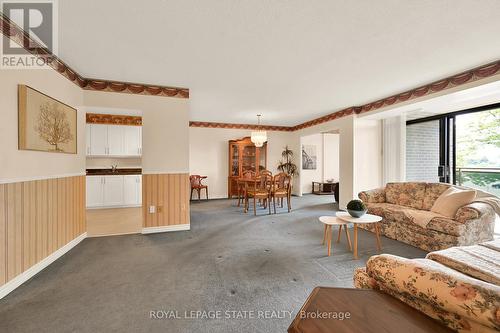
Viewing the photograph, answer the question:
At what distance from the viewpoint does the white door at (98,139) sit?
5.30 meters

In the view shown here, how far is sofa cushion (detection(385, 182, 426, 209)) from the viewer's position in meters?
3.41

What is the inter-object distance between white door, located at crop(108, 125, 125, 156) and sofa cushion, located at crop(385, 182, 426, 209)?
20.1ft

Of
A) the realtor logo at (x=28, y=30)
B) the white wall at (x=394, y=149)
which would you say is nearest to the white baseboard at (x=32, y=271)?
the realtor logo at (x=28, y=30)

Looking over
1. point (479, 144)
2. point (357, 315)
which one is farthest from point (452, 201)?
point (357, 315)

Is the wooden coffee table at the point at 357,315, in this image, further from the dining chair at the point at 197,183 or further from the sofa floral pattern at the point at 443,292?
the dining chair at the point at 197,183

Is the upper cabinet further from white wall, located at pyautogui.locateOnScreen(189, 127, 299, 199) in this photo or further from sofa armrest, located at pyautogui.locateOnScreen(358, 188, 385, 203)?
sofa armrest, located at pyautogui.locateOnScreen(358, 188, 385, 203)

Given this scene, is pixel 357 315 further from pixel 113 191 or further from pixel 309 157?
pixel 309 157

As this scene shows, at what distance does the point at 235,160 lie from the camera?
676 centimetres

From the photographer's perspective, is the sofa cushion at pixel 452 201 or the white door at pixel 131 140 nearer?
the sofa cushion at pixel 452 201

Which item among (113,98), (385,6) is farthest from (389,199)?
(113,98)

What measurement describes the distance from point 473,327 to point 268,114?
5.25m

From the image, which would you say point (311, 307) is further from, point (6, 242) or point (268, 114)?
point (268, 114)

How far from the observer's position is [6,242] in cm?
188

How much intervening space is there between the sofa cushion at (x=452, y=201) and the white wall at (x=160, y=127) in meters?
3.85
